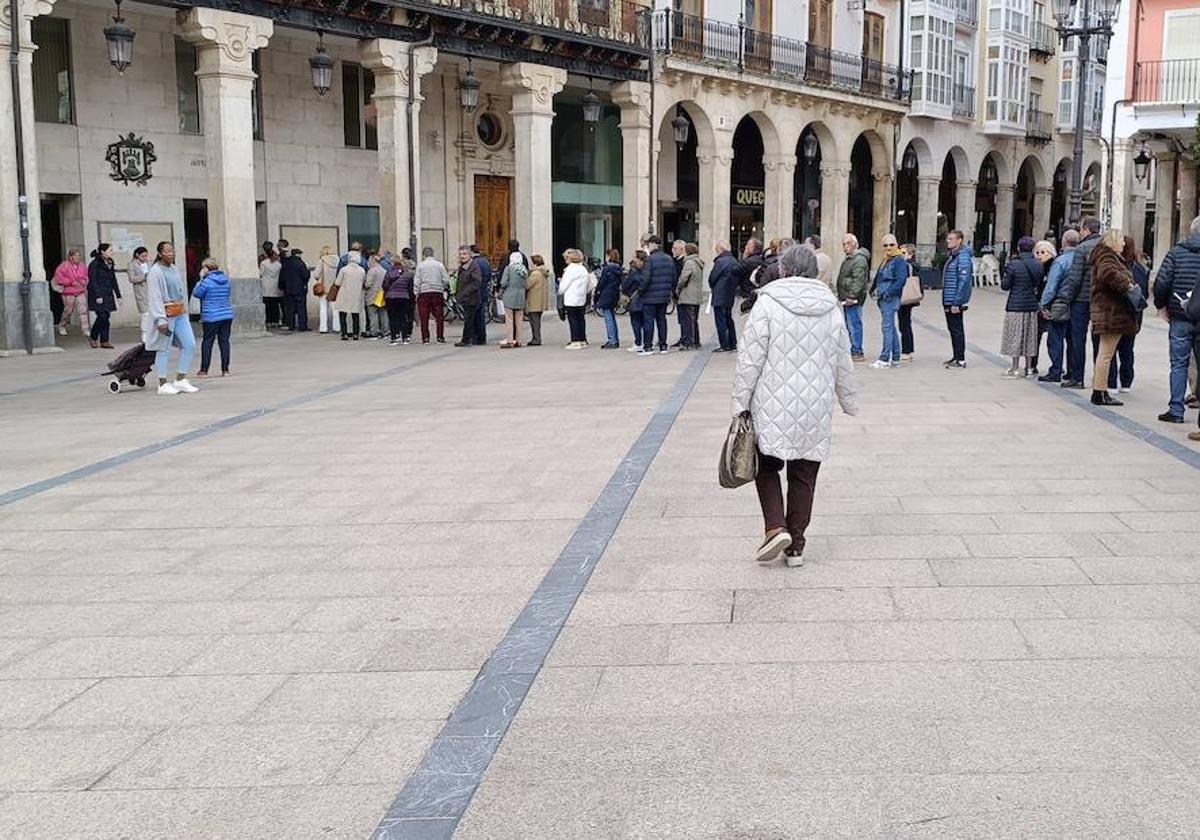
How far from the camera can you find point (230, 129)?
1992cm

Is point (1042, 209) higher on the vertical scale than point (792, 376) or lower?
higher

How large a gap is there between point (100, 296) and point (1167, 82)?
2453cm

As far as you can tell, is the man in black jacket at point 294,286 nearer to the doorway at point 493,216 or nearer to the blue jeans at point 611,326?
the doorway at point 493,216

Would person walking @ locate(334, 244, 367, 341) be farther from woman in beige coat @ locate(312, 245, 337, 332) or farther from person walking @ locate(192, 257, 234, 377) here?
person walking @ locate(192, 257, 234, 377)

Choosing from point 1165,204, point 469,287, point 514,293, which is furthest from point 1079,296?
point 1165,204

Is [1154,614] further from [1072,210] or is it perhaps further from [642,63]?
[642,63]

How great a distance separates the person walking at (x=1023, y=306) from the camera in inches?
516

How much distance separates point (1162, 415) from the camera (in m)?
10.7

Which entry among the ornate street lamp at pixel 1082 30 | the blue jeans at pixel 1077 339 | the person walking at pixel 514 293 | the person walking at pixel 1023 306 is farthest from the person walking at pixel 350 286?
the blue jeans at pixel 1077 339

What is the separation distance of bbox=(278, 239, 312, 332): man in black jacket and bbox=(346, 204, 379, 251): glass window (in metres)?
3.02

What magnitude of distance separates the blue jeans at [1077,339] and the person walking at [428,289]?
10220 mm

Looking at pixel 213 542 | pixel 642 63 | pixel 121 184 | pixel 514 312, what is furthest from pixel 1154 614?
pixel 642 63

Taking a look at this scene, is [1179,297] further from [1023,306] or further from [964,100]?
[964,100]

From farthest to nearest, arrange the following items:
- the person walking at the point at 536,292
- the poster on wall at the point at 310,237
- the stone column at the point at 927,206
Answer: the stone column at the point at 927,206, the poster on wall at the point at 310,237, the person walking at the point at 536,292
